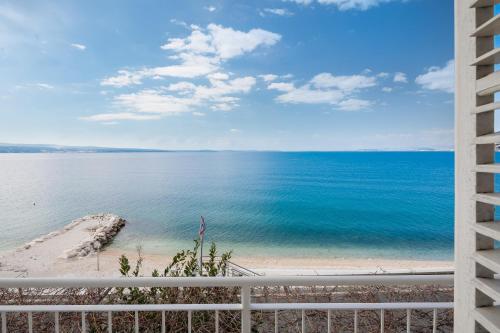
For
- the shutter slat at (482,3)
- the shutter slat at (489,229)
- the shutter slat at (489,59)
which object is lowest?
the shutter slat at (489,229)

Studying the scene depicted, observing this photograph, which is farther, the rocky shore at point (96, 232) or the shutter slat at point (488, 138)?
the rocky shore at point (96, 232)

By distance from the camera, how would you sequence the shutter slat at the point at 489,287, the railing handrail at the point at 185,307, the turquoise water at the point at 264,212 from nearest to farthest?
the shutter slat at the point at 489,287
the railing handrail at the point at 185,307
the turquoise water at the point at 264,212

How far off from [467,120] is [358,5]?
3248cm

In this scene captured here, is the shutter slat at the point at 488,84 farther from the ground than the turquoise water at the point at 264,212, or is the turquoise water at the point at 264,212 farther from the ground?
the shutter slat at the point at 488,84

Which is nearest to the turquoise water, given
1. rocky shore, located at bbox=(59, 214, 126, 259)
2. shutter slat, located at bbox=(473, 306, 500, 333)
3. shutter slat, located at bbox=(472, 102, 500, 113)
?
rocky shore, located at bbox=(59, 214, 126, 259)

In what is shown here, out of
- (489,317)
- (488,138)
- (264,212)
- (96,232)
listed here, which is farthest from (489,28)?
(264,212)

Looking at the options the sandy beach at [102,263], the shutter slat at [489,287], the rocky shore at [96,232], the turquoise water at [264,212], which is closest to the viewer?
the shutter slat at [489,287]

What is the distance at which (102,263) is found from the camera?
11672 millimetres

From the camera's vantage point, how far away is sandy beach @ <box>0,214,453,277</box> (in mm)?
10243

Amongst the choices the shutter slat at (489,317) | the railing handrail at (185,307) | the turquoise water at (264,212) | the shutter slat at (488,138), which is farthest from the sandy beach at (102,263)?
the shutter slat at (488,138)

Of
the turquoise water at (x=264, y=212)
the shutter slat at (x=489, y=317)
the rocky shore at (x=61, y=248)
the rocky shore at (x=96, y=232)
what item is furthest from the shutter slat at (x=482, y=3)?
the rocky shore at (x=96, y=232)

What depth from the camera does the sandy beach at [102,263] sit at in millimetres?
10243

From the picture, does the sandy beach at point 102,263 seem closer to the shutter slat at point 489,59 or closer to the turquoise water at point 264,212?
the turquoise water at point 264,212

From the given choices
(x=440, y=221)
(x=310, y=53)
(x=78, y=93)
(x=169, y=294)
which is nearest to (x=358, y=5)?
(x=310, y=53)
